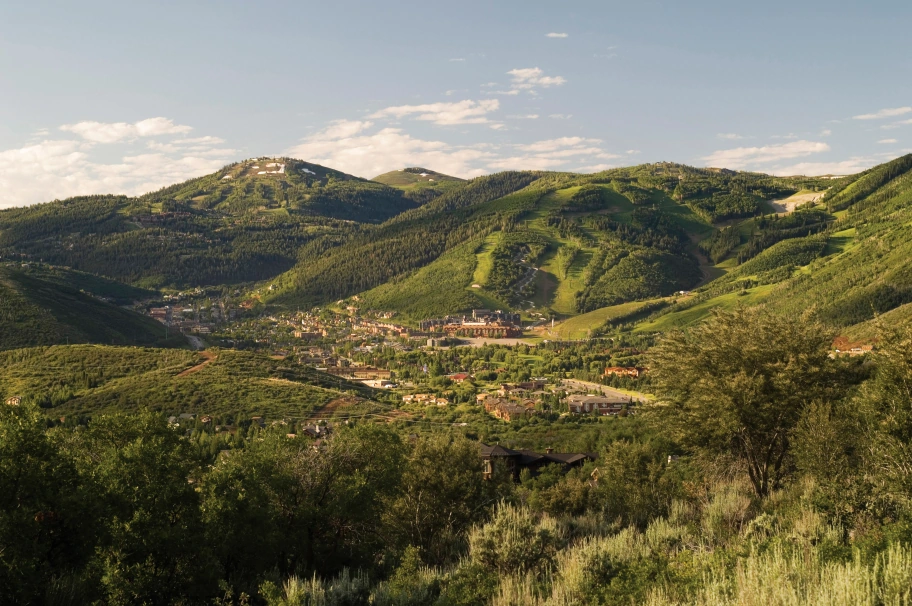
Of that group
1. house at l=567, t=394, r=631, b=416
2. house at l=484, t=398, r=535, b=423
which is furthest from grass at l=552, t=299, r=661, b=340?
house at l=484, t=398, r=535, b=423

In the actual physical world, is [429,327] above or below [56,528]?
below

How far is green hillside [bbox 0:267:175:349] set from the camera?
103812mm

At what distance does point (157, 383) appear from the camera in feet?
259

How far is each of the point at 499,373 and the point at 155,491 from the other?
105 m

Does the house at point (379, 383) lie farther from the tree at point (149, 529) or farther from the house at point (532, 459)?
the tree at point (149, 529)

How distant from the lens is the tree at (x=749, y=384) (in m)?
24.3

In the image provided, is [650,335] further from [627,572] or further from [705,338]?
[627,572]

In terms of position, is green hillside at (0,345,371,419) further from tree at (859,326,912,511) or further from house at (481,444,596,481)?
tree at (859,326,912,511)

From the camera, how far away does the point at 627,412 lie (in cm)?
8169

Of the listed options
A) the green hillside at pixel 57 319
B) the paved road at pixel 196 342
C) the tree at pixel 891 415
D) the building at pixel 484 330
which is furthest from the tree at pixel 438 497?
the building at pixel 484 330

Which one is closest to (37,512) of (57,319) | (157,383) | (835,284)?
(157,383)

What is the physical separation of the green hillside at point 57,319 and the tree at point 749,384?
99704 mm

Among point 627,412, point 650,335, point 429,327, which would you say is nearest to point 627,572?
point 627,412

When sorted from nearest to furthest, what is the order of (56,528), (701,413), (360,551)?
(56,528) → (360,551) → (701,413)
